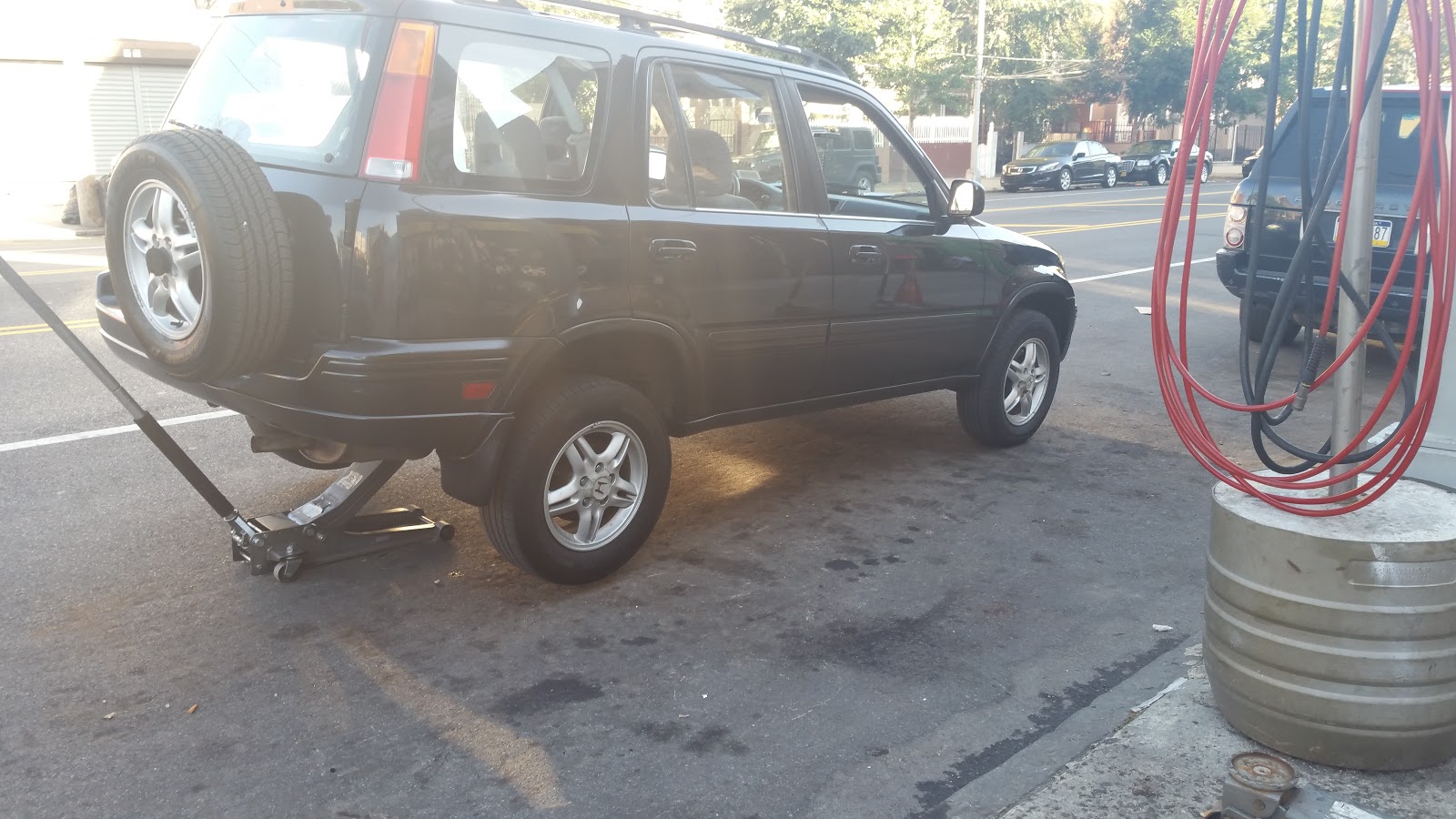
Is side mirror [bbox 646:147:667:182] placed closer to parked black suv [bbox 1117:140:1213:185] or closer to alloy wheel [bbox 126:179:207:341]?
alloy wheel [bbox 126:179:207:341]

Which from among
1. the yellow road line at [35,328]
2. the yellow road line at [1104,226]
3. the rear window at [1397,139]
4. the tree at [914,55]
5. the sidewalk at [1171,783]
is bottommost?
the sidewalk at [1171,783]

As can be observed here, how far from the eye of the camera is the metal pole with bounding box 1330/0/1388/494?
2.97 meters

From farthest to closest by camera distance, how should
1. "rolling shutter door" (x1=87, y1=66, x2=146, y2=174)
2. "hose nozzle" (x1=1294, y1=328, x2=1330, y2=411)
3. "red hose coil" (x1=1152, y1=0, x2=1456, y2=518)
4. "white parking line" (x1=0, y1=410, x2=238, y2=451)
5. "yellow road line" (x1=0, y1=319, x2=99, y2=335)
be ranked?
1. "rolling shutter door" (x1=87, y1=66, x2=146, y2=174)
2. "yellow road line" (x1=0, y1=319, x2=99, y2=335)
3. "white parking line" (x1=0, y1=410, x2=238, y2=451)
4. "hose nozzle" (x1=1294, y1=328, x2=1330, y2=411)
5. "red hose coil" (x1=1152, y1=0, x2=1456, y2=518)

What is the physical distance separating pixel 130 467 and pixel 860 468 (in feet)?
11.6

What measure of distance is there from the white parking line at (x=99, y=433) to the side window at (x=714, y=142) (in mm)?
3218

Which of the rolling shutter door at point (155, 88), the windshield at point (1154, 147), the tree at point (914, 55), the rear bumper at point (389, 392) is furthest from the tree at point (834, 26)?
the rear bumper at point (389, 392)

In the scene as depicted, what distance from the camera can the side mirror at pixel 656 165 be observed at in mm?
4406

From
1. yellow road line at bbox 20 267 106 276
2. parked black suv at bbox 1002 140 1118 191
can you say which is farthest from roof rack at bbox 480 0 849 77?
parked black suv at bbox 1002 140 1118 191

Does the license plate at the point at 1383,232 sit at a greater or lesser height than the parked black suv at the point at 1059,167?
lesser

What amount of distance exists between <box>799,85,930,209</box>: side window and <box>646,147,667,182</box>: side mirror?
0.96 metres

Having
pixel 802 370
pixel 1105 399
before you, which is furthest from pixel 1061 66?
pixel 802 370

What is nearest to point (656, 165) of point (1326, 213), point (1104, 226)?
point (1326, 213)

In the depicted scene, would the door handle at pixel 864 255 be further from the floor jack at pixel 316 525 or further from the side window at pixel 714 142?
the floor jack at pixel 316 525

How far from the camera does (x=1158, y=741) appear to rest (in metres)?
3.30
